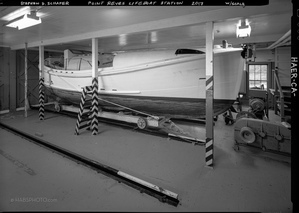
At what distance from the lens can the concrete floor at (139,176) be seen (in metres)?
2.34

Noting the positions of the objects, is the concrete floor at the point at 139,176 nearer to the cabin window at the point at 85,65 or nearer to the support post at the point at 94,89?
the support post at the point at 94,89

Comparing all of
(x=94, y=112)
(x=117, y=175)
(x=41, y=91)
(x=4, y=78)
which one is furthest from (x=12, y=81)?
(x=117, y=175)

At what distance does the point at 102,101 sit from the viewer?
6.23m

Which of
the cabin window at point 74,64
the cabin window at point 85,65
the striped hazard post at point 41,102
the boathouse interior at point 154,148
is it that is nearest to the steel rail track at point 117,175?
the boathouse interior at point 154,148

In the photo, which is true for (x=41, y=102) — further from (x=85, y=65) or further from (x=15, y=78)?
(x=15, y=78)

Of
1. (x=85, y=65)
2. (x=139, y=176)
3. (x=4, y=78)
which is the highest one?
(x=85, y=65)

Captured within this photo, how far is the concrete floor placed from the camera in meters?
2.34

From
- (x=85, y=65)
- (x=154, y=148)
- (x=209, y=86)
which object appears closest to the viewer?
(x=209, y=86)

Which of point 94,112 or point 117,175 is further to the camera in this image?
point 94,112

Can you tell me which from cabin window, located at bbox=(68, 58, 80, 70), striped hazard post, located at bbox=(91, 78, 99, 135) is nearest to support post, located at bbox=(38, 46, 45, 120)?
cabin window, located at bbox=(68, 58, 80, 70)

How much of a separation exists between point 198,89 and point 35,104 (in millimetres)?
8541

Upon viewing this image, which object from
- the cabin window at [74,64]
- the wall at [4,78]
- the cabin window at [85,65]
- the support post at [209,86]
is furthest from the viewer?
the wall at [4,78]

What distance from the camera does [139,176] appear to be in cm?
301

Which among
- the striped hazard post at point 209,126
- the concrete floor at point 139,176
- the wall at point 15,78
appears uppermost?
the wall at point 15,78
